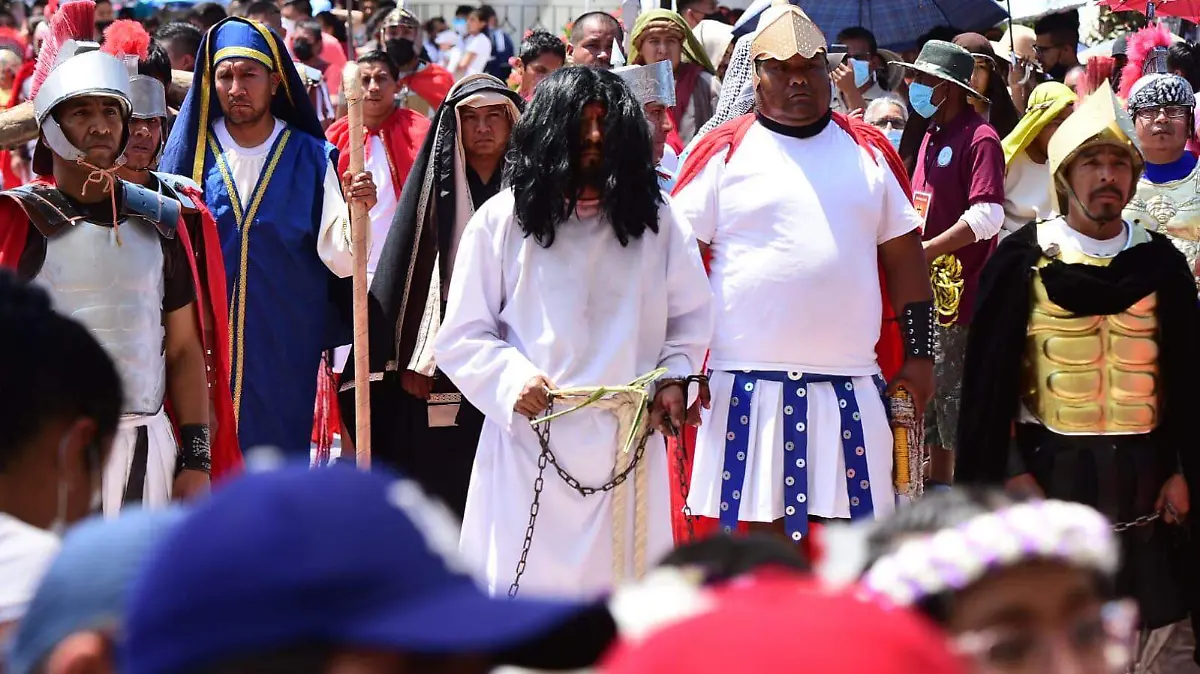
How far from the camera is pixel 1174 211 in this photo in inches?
306

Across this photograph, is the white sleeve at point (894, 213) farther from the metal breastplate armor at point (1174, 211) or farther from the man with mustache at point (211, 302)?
the man with mustache at point (211, 302)

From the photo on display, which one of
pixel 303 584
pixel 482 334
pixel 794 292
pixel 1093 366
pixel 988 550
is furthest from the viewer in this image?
pixel 794 292

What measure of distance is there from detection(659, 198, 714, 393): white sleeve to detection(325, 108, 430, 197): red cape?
8.85ft

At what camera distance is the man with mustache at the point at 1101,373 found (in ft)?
17.5

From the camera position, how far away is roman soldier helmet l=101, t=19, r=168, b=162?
7496mm

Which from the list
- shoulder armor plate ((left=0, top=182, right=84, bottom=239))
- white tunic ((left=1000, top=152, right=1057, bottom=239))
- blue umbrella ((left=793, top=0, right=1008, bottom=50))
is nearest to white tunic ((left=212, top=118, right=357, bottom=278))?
shoulder armor plate ((left=0, top=182, right=84, bottom=239))

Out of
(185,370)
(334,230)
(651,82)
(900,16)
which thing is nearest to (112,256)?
(185,370)

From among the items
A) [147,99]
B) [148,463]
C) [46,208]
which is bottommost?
[148,463]

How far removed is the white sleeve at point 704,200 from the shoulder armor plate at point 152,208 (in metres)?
1.69

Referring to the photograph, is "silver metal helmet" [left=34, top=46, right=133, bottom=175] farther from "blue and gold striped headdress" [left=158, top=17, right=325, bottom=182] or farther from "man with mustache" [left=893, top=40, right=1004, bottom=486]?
"man with mustache" [left=893, top=40, right=1004, bottom=486]

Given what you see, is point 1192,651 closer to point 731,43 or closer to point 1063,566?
point 1063,566

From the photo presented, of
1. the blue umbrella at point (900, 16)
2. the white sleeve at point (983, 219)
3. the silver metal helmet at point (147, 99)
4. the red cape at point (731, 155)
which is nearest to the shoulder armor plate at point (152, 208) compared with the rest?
the red cape at point (731, 155)

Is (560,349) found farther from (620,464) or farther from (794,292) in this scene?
(794,292)

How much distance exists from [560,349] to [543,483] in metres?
0.42
